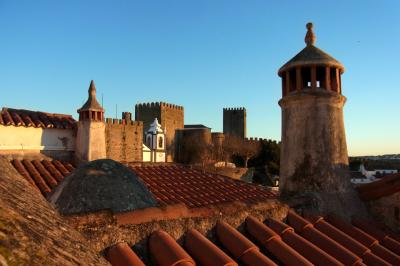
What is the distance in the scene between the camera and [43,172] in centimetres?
876

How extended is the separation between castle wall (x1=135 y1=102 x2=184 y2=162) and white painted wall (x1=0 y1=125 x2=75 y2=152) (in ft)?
142

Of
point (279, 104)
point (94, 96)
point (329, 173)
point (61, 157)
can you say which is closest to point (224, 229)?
point (329, 173)

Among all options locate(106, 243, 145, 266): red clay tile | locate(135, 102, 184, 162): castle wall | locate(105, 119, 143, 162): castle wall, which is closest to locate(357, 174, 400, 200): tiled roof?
locate(106, 243, 145, 266): red clay tile

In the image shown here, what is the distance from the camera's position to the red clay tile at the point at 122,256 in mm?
2818

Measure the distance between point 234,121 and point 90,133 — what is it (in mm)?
61488

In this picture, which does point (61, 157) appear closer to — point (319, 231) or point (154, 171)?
point (154, 171)

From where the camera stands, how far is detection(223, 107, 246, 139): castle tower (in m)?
70.9

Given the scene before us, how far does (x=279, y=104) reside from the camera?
6.40 metres

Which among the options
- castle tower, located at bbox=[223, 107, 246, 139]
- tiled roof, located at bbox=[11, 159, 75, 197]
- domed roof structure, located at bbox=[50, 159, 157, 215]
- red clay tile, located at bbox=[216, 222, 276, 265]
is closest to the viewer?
red clay tile, located at bbox=[216, 222, 276, 265]

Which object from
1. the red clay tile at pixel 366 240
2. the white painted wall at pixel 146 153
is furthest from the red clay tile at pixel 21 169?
the white painted wall at pixel 146 153

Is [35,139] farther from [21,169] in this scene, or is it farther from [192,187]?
[192,187]

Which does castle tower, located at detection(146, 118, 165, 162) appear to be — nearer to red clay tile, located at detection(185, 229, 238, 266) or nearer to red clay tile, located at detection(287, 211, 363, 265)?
red clay tile, located at detection(287, 211, 363, 265)

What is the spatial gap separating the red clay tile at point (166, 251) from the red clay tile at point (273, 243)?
116cm

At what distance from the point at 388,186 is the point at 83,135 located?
29.8 ft
